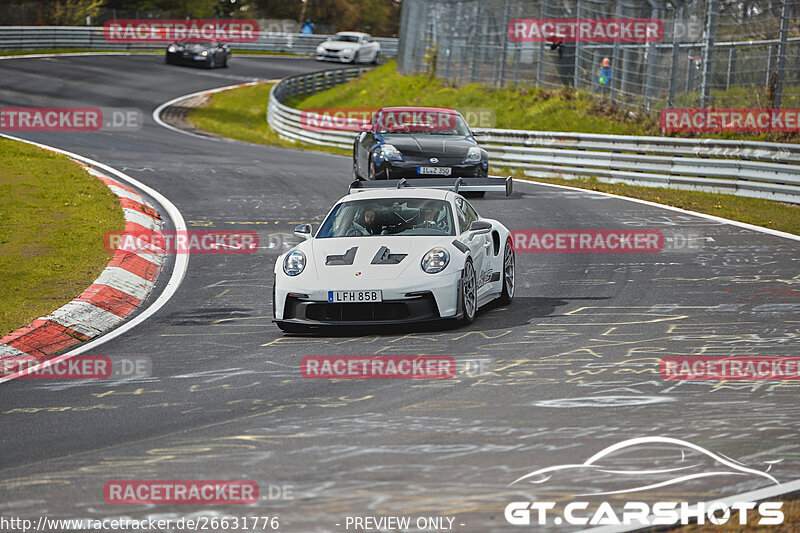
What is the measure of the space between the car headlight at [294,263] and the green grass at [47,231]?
2316 mm

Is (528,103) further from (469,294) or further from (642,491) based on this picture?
(642,491)

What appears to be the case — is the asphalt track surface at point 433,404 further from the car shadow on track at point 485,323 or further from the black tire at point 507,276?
the black tire at point 507,276

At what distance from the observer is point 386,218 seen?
10867 millimetres

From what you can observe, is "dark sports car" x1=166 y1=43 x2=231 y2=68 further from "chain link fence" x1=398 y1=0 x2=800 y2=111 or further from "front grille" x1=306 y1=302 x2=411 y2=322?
"front grille" x1=306 y1=302 x2=411 y2=322

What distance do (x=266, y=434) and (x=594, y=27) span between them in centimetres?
2500

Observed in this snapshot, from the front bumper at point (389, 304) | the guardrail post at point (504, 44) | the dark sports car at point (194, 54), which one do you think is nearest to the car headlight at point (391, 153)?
the front bumper at point (389, 304)

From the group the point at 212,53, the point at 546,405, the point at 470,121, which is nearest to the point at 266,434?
the point at 546,405

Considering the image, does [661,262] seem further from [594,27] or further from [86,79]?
[86,79]

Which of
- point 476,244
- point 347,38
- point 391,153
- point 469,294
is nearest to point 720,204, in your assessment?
point 391,153

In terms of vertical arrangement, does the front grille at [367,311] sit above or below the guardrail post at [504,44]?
below

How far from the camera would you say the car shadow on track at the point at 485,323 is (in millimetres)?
9750

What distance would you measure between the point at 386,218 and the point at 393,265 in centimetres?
122

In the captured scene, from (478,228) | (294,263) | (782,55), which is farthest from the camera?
(782,55)

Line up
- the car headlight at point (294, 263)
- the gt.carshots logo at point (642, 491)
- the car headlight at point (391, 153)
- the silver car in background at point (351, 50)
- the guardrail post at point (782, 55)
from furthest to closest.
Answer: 1. the silver car in background at point (351, 50)
2. the guardrail post at point (782, 55)
3. the car headlight at point (391, 153)
4. the car headlight at point (294, 263)
5. the gt.carshots logo at point (642, 491)
